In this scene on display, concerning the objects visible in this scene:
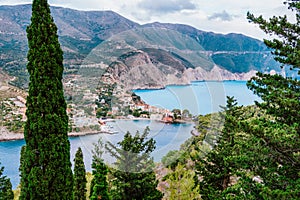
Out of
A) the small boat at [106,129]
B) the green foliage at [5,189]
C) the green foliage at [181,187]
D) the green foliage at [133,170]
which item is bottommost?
the green foliage at [5,189]

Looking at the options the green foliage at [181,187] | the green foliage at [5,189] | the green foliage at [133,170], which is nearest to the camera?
the green foliage at [133,170]

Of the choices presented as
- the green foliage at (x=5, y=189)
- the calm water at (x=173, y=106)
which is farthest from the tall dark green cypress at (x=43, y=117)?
the green foliage at (x=5, y=189)

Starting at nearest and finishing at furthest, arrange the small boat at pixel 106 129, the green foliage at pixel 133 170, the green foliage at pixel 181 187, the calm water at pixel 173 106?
the calm water at pixel 173 106, the small boat at pixel 106 129, the green foliage at pixel 133 170, the green foliage at pixel 181 187

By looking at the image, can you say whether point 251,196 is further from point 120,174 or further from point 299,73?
point 120,174

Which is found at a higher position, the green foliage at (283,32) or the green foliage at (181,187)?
the green foliage at (283,32)

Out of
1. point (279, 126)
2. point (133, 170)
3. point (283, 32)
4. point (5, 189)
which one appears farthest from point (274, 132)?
point (5, 189)

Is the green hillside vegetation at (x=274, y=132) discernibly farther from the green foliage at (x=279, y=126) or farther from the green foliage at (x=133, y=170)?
the green foliage at (x=133, y=170)

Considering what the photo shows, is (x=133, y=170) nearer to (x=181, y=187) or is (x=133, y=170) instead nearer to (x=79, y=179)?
(x=181, y=187)

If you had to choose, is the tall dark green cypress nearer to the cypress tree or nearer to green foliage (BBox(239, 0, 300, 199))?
green foliage (BBox(239, 0, 300, 199))
